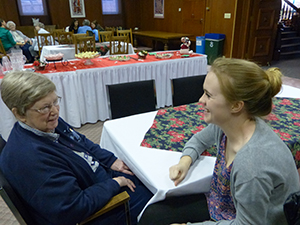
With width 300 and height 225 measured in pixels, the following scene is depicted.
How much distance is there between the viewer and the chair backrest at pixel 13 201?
30.5 inches

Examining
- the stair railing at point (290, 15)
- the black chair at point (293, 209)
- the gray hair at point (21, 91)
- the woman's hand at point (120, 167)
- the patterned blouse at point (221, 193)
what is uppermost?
the stair railing at point (290, 15)

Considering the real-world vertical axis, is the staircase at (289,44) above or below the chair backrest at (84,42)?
below

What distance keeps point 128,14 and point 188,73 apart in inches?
275

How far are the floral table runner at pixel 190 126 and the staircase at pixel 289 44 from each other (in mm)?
6211

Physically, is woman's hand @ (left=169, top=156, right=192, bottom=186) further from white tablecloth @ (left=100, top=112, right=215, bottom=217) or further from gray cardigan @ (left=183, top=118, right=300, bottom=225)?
gray cardigan @ (left=183, top=118, right=300, bottom=225)

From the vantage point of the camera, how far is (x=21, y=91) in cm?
86

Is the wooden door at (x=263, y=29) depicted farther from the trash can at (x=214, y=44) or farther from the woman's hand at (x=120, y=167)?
the woman's hand at (x=120, y=167)

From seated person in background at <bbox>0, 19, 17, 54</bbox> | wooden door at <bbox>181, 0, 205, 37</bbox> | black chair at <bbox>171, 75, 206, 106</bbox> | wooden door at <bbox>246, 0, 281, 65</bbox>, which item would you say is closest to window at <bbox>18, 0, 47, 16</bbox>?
seated person in background at <bbox>0, 19, 17, 54</bbox>

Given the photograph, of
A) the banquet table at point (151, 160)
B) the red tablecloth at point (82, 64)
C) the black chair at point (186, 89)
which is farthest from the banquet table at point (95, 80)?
the banquet table at point (151, 160)

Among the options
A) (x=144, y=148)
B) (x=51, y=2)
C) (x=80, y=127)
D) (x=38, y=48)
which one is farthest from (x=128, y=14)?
(x=144, y=148)

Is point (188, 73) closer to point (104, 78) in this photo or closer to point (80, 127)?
point (104, 78)

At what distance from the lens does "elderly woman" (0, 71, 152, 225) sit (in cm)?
82

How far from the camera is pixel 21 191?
83 cm

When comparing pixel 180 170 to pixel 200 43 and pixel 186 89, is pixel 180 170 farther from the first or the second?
pixel 200 43
